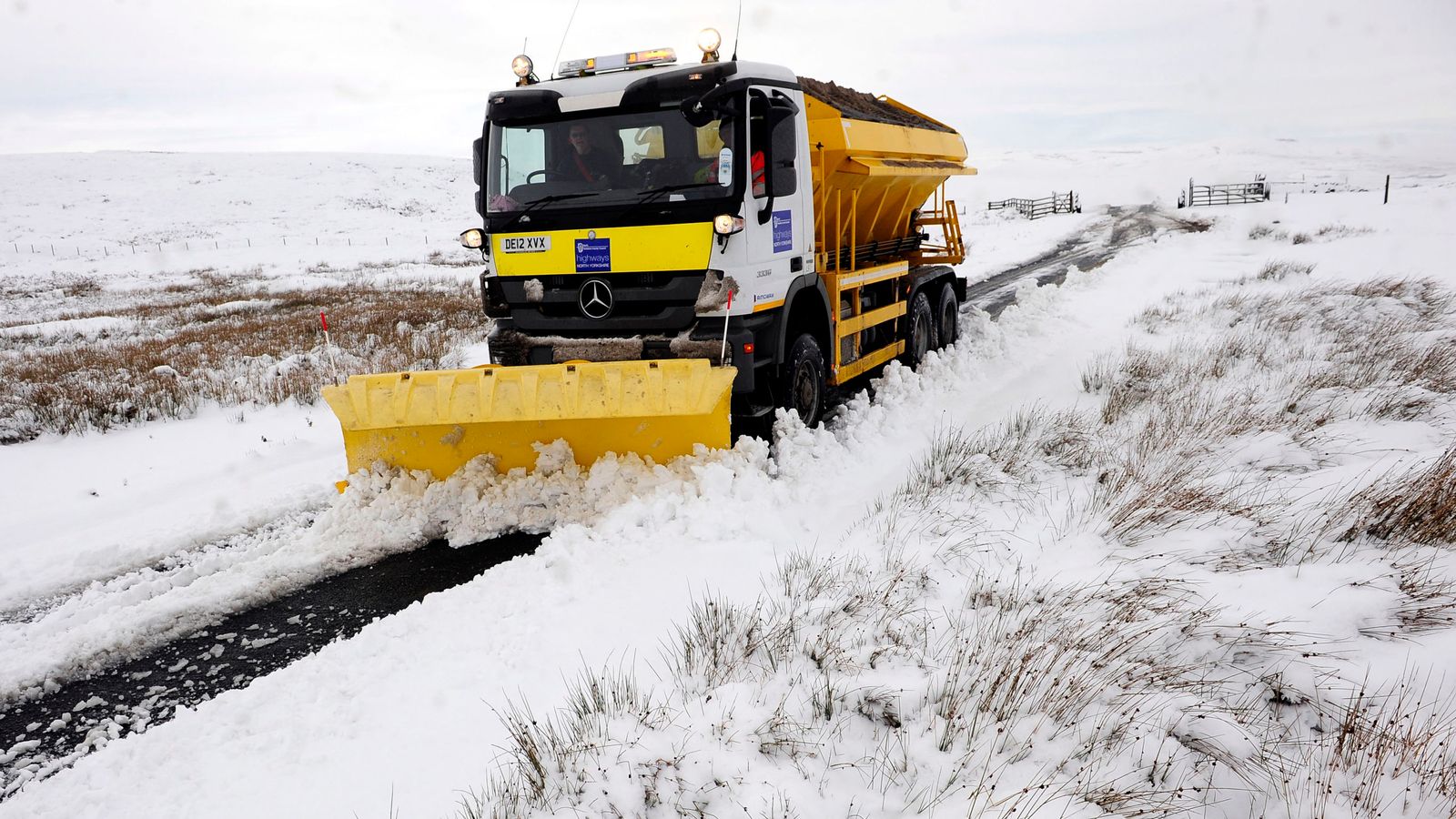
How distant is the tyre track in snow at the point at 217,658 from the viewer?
3.18m

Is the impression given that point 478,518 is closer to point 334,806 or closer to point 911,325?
point 334,806

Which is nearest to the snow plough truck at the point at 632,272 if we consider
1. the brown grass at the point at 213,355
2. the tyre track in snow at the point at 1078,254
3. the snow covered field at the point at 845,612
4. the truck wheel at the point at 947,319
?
the snow covered field at the point at 845,612

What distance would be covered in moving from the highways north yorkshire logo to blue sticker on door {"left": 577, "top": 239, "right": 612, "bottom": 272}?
10 centimetres

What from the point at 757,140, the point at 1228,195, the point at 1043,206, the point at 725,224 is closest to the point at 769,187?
the point at 757,140

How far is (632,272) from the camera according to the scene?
5633mm

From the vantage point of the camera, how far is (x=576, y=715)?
2861mm

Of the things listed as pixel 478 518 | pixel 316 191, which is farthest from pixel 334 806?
pixel 316 191

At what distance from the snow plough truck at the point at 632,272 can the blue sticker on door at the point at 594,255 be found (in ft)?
0.04

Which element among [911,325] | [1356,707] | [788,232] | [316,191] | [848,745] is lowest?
[848,745]

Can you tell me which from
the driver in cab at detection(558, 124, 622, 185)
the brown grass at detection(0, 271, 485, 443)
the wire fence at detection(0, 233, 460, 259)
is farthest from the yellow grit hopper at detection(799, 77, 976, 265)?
the wire fence at detection(0, 233, 460, 259)

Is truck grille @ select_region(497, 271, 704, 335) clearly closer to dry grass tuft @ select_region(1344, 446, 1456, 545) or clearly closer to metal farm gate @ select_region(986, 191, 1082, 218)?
dry grass tuft @ select_region(1344, 446, 1456, 545)

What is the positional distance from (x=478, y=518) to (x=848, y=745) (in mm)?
3260

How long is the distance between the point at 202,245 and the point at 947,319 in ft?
171

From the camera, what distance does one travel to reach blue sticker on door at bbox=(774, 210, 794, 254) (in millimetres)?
5973
